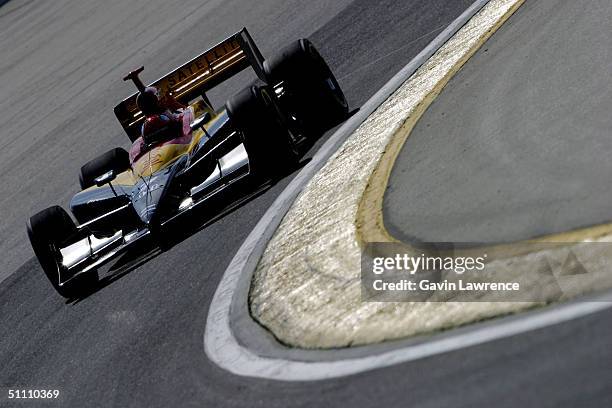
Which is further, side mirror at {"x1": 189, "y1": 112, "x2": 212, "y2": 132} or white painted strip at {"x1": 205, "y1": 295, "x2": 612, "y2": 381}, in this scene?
side mirror at {"x1": 189, "y1": 112, "x2": 212, "y2": 132}

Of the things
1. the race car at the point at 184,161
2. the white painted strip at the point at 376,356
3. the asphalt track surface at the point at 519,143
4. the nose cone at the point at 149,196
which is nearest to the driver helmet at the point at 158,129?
the race car at the point at 184,161

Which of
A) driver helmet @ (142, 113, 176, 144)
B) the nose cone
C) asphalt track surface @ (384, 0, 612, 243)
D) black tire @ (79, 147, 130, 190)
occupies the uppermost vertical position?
driver helmet @ (142, 113, 176, 144)

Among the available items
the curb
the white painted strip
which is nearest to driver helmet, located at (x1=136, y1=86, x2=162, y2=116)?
the curb

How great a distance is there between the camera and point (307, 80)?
38.2ft

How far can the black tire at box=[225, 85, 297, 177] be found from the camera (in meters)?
10.7

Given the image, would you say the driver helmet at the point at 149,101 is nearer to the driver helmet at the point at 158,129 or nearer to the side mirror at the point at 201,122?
the driver helmet at the point at 158,129

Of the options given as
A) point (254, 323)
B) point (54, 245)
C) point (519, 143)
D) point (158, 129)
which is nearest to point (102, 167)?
point (158, 129)

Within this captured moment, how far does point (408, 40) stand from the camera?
13422mm

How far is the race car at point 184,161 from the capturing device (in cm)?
1074

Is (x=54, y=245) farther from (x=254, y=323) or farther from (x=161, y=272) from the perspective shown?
(x=254, y=323)

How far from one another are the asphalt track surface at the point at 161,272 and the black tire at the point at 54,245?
0.19m

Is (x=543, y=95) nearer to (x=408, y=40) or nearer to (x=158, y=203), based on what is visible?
(x=158, y=203)

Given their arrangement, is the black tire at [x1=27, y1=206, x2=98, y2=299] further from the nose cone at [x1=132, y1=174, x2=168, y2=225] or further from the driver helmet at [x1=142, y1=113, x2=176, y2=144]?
the driver helmet at [x1=142, y1=113, x2=176, y2=144]

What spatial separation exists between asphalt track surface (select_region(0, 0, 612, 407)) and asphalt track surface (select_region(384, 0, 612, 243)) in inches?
49.2
